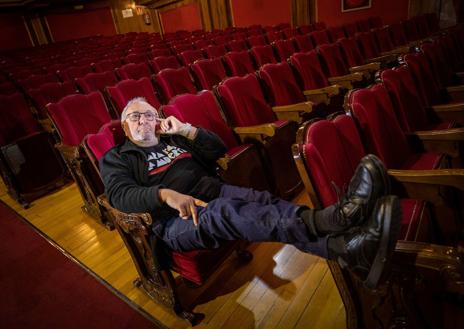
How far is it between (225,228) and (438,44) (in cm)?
187

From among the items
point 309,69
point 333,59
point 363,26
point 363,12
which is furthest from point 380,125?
point 363,12

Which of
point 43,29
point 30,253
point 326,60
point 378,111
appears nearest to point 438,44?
point 326,60

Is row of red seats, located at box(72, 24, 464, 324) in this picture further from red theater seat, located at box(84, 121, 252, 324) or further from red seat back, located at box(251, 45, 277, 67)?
A: red seat back, located at box(251, 45, 277, 67)

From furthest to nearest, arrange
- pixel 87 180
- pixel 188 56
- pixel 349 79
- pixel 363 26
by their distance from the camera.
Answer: pixel 363 26 → pixel 188 56 → pixel 349 79 → pixel 87 180

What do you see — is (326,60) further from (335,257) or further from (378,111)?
(335,257)

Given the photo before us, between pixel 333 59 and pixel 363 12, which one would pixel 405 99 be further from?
pixel 363 12

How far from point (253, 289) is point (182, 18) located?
7.27 metres

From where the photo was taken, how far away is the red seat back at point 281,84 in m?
1.57

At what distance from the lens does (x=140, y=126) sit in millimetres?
910

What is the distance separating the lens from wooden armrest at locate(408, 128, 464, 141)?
0.90m

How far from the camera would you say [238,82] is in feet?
4.60

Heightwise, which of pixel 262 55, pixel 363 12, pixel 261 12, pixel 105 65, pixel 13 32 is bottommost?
pixel 262 55

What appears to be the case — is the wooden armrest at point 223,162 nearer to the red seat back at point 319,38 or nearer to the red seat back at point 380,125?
the red seat back at point 380,125

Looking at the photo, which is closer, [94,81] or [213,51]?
[94,81]
